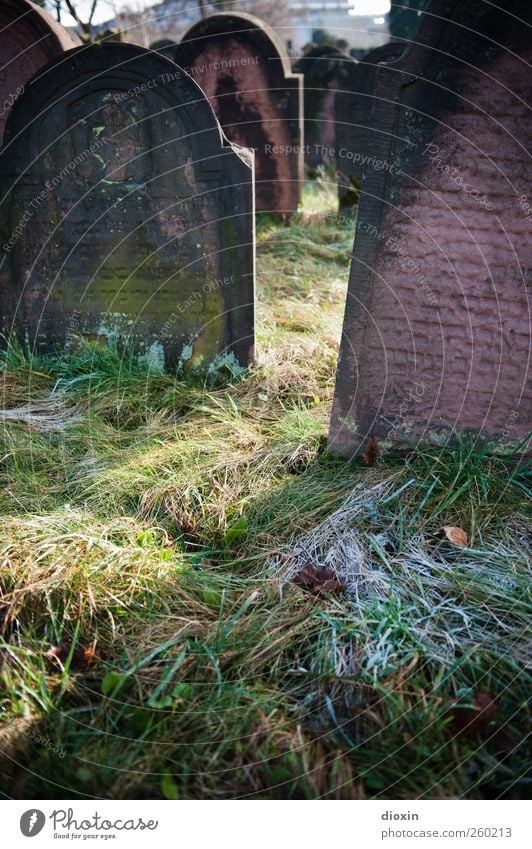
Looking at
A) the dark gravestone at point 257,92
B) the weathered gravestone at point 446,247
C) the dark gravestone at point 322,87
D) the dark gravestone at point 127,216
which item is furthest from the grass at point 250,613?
the dark gravestone at point 322,87

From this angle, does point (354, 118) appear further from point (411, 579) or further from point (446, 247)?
point (411, 579)

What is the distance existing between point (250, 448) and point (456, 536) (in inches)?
39.4

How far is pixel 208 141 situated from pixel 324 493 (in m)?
1.88

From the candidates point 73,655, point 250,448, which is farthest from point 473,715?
point 250,448

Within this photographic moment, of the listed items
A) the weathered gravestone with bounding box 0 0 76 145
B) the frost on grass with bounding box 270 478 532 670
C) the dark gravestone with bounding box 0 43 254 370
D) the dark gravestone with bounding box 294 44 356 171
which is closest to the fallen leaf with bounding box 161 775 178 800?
the frost on grass with bounding box 270 478 532 670

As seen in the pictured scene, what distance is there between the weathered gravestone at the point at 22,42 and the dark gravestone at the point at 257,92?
1895 mm

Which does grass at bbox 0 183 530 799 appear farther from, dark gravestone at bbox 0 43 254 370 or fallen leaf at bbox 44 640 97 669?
dark gravestone at bbox 0 43 254 370

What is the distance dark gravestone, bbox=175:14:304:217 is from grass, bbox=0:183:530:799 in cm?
398

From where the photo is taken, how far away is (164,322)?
3623 millimetres

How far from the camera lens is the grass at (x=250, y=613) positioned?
5.36ft

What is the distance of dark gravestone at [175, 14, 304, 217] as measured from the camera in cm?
584

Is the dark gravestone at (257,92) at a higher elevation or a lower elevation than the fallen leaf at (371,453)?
higher

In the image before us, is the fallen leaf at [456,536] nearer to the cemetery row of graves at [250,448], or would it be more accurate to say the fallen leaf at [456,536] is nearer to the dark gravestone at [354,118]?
the cemetery row of graves at [250,448]

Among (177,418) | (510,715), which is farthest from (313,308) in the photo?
(510,715)
